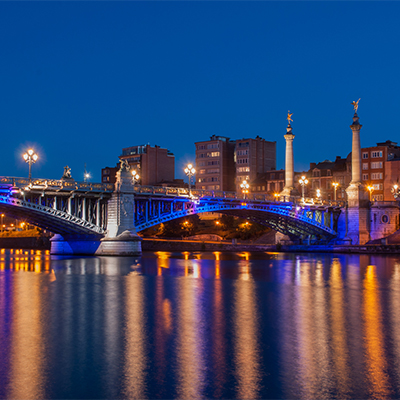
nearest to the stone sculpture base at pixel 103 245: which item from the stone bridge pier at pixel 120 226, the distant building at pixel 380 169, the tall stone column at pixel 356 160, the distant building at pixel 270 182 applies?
the stone bridge pier at pixel 120 226

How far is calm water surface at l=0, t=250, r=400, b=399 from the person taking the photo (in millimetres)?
13859

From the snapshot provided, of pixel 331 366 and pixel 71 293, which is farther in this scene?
pixel 71 293

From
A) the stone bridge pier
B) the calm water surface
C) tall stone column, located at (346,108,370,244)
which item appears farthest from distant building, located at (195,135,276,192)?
the calm water surface

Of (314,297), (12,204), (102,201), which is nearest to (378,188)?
(102,201)

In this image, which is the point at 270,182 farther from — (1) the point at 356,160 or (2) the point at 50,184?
(2) the point at 50,184

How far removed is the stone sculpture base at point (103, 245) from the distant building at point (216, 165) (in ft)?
263

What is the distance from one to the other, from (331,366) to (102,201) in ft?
169

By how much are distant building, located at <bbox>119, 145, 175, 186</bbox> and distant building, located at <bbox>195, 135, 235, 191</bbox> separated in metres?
16.8

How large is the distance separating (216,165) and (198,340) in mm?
128076

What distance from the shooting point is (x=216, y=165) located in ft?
480

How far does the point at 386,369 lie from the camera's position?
15.2 metres

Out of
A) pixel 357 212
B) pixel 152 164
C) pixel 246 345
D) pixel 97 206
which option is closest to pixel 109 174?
pixel 152 164

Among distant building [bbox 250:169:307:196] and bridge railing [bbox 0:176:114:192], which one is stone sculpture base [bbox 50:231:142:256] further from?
distant building [bbox 250:169:307:196]

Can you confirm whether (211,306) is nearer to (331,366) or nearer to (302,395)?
(331,366)
